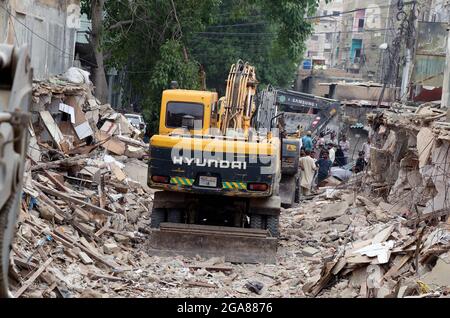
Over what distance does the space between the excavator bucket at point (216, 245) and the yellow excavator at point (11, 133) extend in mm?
7412

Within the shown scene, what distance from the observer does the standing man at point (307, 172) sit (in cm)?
2358

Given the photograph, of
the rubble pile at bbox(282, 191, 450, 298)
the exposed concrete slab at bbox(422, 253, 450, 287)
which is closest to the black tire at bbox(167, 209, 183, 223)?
the rubble pile at bbox(282, 191, 450, 298)

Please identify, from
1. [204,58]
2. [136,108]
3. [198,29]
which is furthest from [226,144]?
[204,58]

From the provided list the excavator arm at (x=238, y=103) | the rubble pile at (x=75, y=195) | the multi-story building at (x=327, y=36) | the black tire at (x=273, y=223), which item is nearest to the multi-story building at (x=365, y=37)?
the multi-story building at (x=327, y=36)

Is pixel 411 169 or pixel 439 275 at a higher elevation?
pixel 411 169

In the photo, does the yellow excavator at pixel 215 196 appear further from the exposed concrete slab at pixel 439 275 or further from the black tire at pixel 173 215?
the exposed concrete slab at pixel 439 275

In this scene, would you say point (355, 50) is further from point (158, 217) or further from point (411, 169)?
point (158, 217)

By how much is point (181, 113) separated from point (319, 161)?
29.5ft

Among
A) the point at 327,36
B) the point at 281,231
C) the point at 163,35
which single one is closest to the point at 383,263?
→ the point at 281,231

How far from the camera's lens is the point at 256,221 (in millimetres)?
14906

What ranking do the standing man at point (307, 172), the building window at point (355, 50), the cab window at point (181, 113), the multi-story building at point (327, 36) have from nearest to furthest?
the cab window at point (181, 113) → the standing man at point (307, 172) → the building window at point (355, 50) → the multi-story building at point (327, 36)

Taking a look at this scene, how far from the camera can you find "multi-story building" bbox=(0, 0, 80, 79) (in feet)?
66.5

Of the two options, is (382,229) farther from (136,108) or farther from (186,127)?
(136,108)

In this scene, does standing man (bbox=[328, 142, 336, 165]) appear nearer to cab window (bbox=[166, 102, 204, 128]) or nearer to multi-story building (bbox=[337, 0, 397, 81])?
cab window (bbox=[166, 102, 204, 128])
